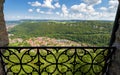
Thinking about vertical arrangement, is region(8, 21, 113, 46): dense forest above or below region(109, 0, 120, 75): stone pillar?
below

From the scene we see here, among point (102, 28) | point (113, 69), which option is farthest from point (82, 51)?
point (102, 28)

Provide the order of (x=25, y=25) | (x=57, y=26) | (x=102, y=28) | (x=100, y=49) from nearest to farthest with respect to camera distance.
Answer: (x=100, y=49)
(x=102, y=28)
(x=57, y=26)
(x=25, y=25)

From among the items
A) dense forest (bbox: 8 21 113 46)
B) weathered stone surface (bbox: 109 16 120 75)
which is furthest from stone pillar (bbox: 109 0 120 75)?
dense forest (bbox: 8 21 113 46)

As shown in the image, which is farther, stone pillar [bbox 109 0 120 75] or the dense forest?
the dense forest

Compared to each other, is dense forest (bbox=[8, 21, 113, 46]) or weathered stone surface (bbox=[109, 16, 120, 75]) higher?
weathered stone surface (bbox=[109, 16, 120, 75])

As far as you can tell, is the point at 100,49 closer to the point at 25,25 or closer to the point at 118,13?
the point at 118,13

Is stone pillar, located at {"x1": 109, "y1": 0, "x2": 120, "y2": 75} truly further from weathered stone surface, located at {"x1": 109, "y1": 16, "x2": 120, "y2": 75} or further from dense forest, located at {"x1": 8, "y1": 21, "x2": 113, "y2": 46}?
dense forest, located at {"x1": 8, "y1": 21, "x2": 113, "y2": 46}

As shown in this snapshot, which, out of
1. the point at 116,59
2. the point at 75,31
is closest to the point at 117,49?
the point at 116,59

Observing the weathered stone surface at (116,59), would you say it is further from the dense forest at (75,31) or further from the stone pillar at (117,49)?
the dense forest at (75,31)
